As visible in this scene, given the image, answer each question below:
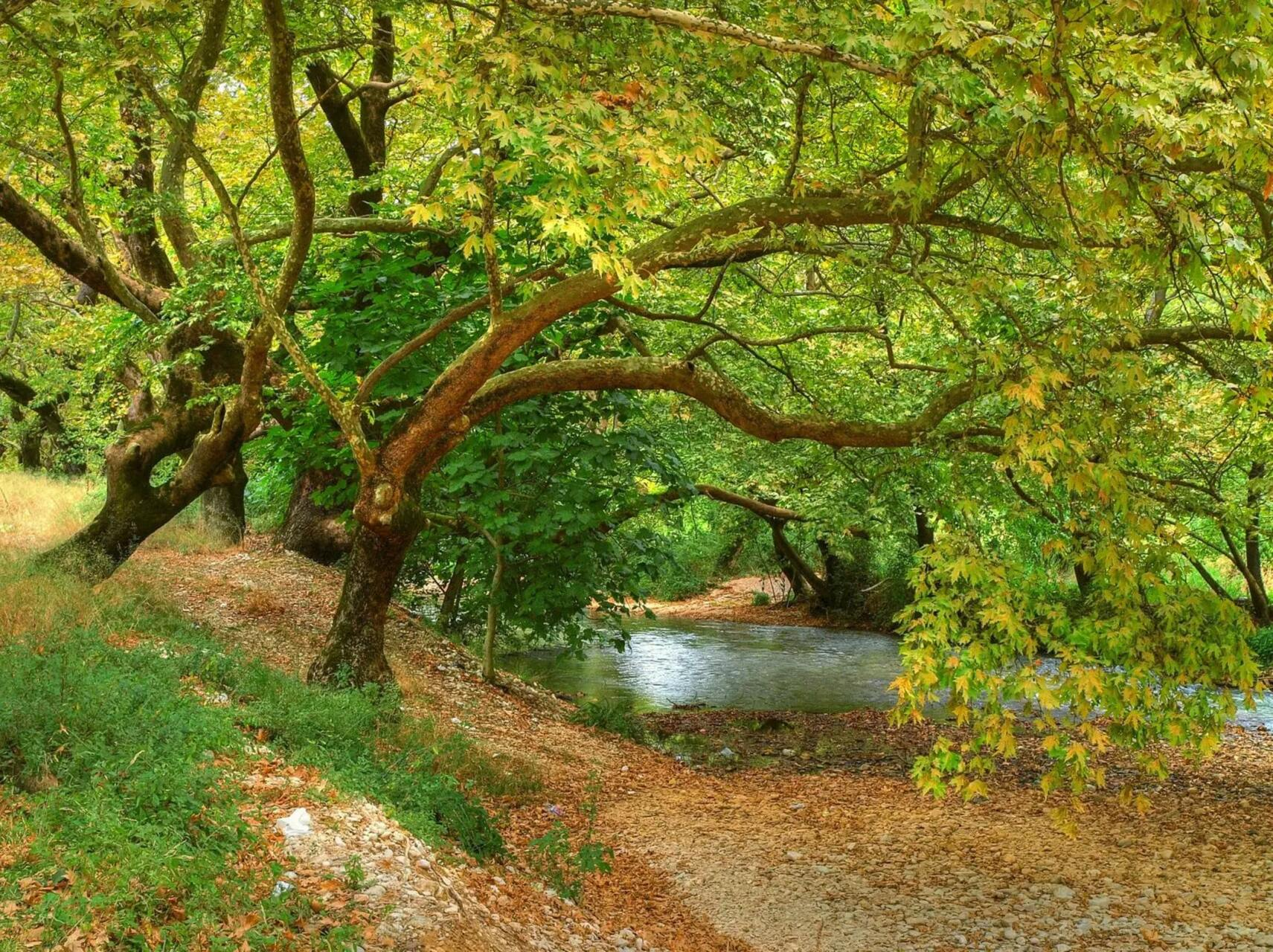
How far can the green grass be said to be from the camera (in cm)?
387

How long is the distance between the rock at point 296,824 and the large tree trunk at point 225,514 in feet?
37.2

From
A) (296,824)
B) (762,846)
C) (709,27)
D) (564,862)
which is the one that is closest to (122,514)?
(564,862)

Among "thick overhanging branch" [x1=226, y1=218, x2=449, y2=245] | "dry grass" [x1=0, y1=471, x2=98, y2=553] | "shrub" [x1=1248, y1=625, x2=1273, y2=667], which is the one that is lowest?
"dry grass" [x1=0, y1=471, x2=98, y2=553]

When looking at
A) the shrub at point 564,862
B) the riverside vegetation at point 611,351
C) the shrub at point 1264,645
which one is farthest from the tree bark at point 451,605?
the shrub at point 1264,645

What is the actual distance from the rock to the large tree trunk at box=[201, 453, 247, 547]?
37.2ft

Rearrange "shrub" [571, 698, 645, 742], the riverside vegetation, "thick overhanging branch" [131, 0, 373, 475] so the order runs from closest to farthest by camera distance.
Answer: the riverside vegetation → "thick overhanging branch" [131, 0, 373, 475] → "shrub" [571, 698, 645, 742]

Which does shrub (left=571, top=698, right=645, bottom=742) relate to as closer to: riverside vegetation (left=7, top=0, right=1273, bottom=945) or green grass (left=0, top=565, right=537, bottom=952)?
riverside vegetation (left=7, top=0, right=1273, bottom=945)

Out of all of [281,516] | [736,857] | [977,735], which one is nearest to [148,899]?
[977,735]

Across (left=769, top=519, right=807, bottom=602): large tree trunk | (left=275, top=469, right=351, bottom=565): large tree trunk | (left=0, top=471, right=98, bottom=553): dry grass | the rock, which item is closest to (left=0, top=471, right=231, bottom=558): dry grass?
(left=0, top=471, right=98, bottom=553): dry grass

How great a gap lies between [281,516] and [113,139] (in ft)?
30.5

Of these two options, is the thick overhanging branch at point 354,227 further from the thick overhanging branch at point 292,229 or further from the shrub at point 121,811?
the shrub at point 121,811

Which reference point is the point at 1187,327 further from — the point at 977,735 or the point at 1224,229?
the point at 977,735

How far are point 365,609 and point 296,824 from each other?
454 cm

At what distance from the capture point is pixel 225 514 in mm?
16234
